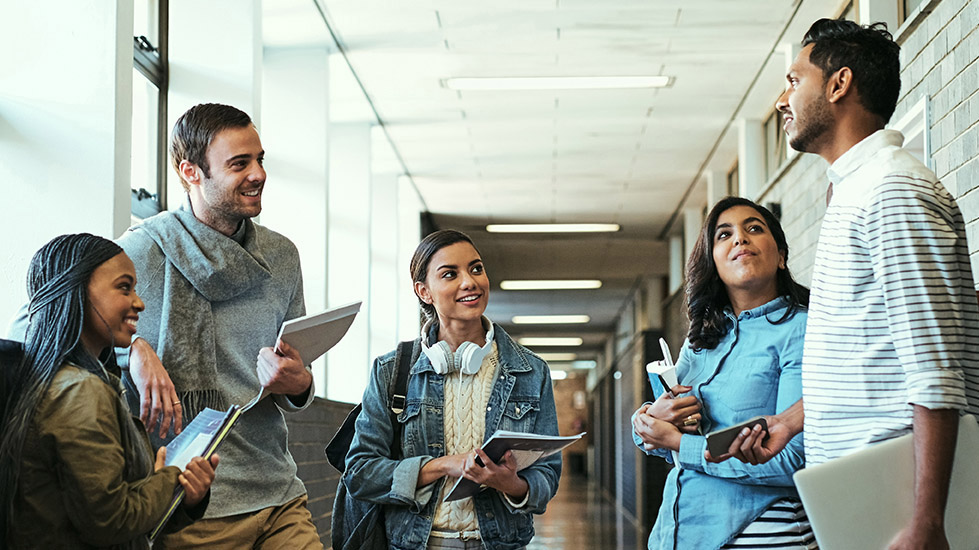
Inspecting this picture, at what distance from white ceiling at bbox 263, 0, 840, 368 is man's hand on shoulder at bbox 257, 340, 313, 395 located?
15.4 ft

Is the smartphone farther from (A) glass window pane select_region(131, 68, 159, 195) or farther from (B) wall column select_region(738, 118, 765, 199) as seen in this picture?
(B) wall column select_region(738, 118, 765, 199)

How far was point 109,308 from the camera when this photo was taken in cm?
190

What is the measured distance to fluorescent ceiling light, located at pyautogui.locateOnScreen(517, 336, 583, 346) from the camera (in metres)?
25.2

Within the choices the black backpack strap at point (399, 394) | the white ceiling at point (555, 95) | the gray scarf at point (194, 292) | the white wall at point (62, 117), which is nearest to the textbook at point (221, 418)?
the gray scarf at point (194, 292)

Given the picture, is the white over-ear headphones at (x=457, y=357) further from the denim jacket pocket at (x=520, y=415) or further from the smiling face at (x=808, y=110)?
the smiling face at (x=808, y=110)

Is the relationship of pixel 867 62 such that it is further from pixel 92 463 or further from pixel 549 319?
pixel 549 319

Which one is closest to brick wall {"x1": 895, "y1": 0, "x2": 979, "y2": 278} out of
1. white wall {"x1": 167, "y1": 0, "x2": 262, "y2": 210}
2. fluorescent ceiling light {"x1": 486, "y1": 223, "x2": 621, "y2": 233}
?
white wall {"x1": 167, "y1": 0, "x2": 262, "y2": 210}

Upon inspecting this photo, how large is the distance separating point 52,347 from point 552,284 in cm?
1531

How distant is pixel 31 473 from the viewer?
1.73 metres

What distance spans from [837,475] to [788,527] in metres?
0.56

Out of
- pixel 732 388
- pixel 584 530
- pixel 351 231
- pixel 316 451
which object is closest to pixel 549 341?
pixel 584 530

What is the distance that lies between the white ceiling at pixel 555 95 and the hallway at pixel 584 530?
3619 mm

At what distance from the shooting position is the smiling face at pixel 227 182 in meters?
2.39

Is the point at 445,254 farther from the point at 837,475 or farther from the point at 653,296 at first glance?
the point at 653,296
